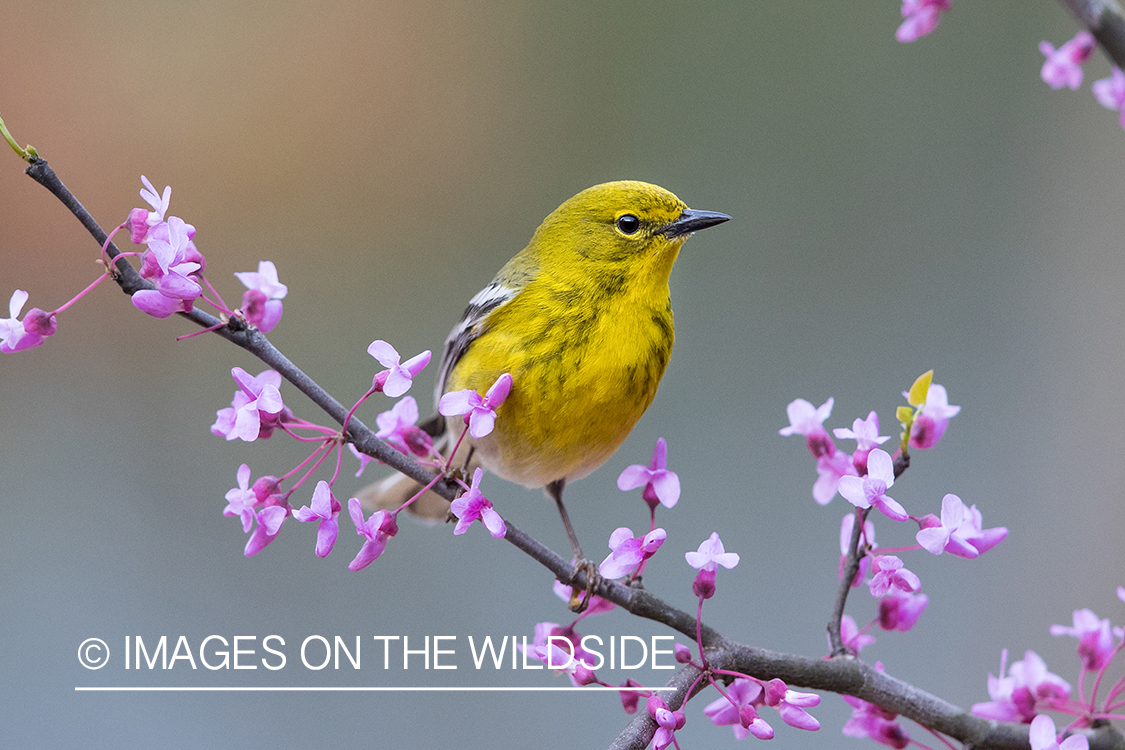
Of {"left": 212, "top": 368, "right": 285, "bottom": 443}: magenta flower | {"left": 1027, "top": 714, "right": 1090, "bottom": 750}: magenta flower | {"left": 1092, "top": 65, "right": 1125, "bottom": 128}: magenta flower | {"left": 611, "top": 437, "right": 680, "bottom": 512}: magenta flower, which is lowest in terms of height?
{"left": 1027, "top": 714, "right": 1090, "bottom": 750}: magenta flower

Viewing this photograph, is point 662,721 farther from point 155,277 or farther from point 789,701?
point 155,277

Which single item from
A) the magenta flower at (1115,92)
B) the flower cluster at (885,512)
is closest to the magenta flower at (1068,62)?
the magenta flower at (1115,92)

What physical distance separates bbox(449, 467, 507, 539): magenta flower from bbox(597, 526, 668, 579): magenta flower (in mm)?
139

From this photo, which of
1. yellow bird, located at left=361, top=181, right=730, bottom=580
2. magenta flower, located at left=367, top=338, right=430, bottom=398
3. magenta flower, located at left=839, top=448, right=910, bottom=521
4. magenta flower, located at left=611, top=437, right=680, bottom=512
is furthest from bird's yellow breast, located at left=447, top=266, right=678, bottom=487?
magenta flower, located at left=839, top=448, right=910, bottom=521

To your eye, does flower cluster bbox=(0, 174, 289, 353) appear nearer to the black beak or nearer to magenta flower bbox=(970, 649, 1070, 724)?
the black beak

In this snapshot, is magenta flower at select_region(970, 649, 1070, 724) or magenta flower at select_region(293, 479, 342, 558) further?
magenta flower at select_region(970, 649, 1070, 724)

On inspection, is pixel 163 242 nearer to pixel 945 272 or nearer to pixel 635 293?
pixel 635 293

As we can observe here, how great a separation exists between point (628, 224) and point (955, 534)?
3.07 ft

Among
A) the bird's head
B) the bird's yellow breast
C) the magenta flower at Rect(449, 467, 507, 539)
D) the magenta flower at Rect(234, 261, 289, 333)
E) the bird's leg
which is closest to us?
the magenta flower at Rect(449, 467, 507, 539)

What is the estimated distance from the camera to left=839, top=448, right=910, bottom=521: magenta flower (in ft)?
3.70

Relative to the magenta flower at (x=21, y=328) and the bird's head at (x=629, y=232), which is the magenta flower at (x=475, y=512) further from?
the bird's head at (x=629, y=232)

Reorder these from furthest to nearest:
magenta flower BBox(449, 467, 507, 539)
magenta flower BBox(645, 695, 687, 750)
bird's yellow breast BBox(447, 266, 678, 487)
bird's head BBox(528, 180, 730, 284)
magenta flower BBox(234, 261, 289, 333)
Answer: bird's head BBox(528, 180, 730, 284)
bird's yellow breast BBox(447, 266, 678, 487)
magenta flower BBox(234, 261, 289, 333)
magenta flower BBox(449, 467, 507, 539)
magenta flower BBox(645, 695, 687, 750)

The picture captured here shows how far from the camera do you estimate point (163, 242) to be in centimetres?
114

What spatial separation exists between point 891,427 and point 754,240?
860mm
